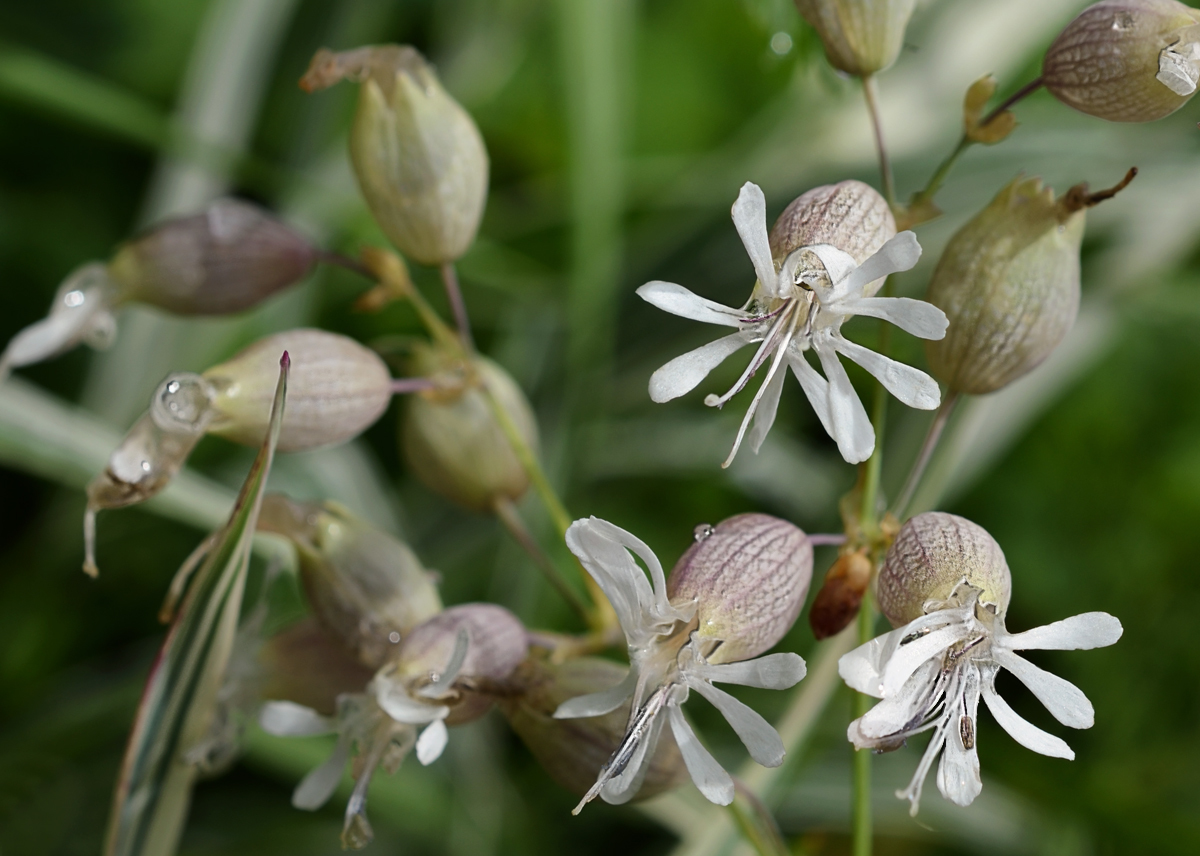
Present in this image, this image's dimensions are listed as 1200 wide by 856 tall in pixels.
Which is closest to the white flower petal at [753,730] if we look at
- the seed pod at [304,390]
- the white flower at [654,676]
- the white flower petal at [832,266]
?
the white flower at [654,676]

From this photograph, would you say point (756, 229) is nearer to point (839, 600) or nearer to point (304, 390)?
point (839, 600)

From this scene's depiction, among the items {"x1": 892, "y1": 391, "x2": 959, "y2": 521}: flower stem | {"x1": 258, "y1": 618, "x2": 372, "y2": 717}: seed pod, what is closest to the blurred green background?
{"x1": 892, "y1": 391, "x2": 959, "y2": 521}: flower stem

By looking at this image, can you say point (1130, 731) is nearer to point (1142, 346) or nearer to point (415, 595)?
point (1142, 346)

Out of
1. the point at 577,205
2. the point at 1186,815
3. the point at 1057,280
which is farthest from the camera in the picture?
the point at 577,205

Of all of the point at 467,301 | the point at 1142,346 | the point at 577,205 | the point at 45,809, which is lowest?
the point at 45,809

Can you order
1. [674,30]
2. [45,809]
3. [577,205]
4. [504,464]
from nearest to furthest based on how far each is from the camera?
[504,464]
[45,809]
[577,205]
[674,30]

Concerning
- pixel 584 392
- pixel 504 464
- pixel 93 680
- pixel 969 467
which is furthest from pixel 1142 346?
pixel 93 680

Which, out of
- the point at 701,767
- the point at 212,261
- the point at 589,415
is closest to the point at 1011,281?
the point at 701,767

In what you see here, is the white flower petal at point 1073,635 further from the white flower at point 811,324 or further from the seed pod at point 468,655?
the seed pod at point 468,655

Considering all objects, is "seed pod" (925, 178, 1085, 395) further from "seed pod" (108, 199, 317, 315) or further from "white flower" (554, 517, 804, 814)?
"seed pod" (108, 199, 317, 315)
